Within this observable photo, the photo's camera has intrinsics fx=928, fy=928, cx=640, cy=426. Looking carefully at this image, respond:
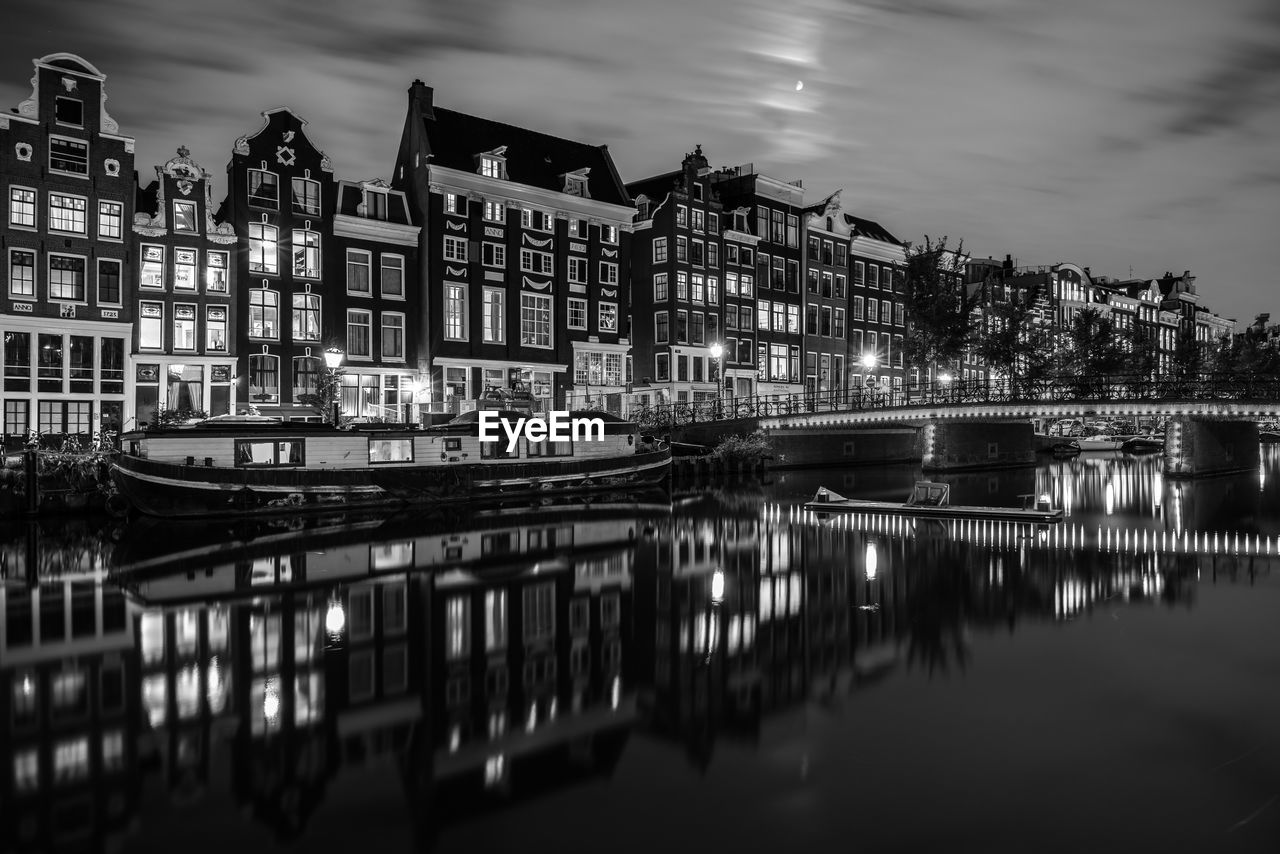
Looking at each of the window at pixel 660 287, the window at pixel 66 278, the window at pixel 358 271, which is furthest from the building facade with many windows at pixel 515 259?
the window at pixel 66 278

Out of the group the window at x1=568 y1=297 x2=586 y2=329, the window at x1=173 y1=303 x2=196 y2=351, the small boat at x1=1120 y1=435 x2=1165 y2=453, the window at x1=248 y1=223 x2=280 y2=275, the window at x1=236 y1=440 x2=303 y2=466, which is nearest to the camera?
the window at x1=236 y1=440 x2=303 y2=466

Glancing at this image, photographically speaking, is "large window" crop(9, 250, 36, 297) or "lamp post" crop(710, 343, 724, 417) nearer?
"large window" crop(9, 250, 36, 297)

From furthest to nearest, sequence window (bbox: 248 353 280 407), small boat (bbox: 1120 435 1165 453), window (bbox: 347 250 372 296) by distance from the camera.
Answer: small boat (bbox: 1120 435 1165 453), window (bbox: 347 250 372 296), window (bbox: 248 353 280 407)

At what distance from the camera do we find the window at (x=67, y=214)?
42.1 metres

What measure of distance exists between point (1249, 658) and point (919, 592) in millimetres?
6711

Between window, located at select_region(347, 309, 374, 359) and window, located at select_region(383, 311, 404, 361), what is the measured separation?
0.90 meters

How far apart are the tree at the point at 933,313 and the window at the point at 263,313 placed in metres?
46.2

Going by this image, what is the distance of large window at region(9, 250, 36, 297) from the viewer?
41.2 m

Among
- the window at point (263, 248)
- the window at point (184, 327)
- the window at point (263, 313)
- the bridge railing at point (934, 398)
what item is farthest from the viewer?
the bridge railing at point (934, 398)

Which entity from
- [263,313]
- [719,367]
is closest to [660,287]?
[719,367]

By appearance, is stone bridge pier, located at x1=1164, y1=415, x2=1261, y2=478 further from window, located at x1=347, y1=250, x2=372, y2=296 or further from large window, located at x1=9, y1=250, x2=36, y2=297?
large window, located at x1=9, y1=250, x2=36, y2=297

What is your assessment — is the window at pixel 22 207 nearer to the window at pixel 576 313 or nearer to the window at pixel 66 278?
the window at pixel 66 278

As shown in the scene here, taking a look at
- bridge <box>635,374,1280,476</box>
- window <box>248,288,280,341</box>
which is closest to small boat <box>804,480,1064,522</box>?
bridge <box>635,374,1280,476</box>

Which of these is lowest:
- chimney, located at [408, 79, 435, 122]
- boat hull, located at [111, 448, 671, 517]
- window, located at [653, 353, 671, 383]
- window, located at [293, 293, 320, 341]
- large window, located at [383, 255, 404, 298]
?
boat hull, located at [111, 448, 671, 517]
